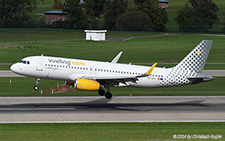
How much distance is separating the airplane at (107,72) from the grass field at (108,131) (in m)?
9.23

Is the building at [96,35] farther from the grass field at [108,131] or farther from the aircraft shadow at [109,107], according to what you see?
the grass field at [108,131]

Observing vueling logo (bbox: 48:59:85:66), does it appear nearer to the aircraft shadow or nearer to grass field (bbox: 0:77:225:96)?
the aircraft shadow

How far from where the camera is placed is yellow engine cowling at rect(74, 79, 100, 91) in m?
46.6

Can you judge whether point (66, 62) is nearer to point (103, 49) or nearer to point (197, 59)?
point (197, 59)

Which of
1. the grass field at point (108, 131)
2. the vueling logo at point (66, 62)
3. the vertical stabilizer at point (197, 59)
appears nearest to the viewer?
the grass field at point (108, 131)

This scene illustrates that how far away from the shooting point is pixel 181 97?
5669 cm

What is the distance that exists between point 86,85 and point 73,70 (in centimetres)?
338

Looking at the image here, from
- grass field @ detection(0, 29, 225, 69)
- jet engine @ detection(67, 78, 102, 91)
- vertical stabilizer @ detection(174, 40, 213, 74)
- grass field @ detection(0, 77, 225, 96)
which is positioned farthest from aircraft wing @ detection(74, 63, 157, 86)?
grass field @ detection(0, 29, 225, 69)

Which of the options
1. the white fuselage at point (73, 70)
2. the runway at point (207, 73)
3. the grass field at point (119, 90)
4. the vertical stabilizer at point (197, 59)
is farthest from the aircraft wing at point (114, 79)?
the runway at point (207, 73)

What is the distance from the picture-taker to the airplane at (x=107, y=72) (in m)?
49.2

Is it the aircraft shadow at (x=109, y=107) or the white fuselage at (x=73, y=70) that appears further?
the white fuselage at (x=73, y=70)

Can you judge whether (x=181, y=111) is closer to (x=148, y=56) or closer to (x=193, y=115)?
(x=193, y=115)

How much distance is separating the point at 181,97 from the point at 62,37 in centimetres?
11778

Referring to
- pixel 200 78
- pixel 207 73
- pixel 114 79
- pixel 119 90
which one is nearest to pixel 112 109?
pixel 114 79
